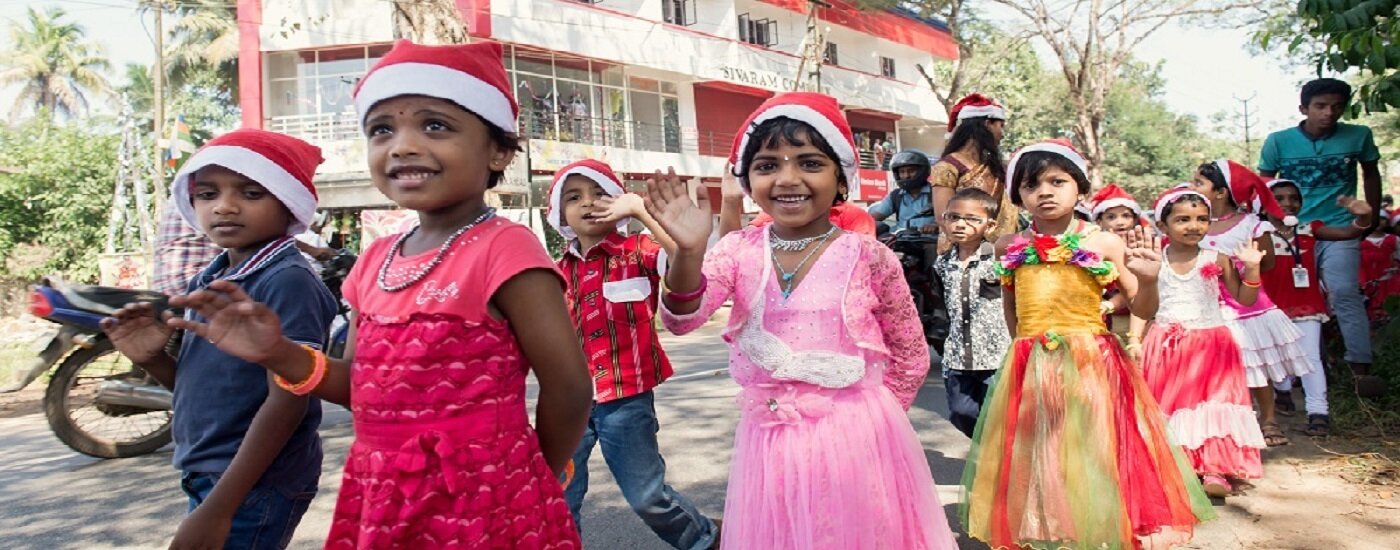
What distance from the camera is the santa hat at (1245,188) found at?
6.48 meters

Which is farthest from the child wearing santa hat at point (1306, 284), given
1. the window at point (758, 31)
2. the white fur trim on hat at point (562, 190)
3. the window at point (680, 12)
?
the window at point (758, 31)

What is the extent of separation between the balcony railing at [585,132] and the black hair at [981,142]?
54.6ft

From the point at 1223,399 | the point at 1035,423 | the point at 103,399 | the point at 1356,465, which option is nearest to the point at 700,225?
the point at 1035,423

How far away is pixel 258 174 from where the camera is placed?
8.48ft

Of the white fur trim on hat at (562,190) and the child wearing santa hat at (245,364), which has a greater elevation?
the white fur trim on hat at (562,190)

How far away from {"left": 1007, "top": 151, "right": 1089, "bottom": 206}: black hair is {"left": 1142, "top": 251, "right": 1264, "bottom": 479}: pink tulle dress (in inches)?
44.8

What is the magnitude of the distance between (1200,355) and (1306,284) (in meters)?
2.08

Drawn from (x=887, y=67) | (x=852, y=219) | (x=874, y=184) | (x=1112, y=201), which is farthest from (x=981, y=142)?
(x=887, y=67)

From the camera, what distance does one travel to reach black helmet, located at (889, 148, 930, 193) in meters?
8.13

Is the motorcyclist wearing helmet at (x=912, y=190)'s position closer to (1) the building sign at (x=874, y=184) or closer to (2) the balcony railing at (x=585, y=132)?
(2) the balcony railing at (x=585, y=132)

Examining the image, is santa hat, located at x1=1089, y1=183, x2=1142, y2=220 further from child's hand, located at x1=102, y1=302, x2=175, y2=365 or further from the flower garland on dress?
child's hand, located at x1=102, y1=302, x2=175, y2=365

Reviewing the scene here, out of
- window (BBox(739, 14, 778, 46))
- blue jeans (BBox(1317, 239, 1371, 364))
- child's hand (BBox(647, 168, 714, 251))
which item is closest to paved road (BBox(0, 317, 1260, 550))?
child's hand (BBox(647, 168, 714, 251))

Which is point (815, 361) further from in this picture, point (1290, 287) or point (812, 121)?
point (1290, 287)

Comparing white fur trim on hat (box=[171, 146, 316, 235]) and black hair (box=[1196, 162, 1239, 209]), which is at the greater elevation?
black hair (box=[1196, 162, 1239, 209])
